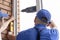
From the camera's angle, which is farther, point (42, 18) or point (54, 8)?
point (54, 8)

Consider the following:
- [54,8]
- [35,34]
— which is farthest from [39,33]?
[54,8]

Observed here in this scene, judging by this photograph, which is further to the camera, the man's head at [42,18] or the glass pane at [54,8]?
the glass pane at [54,8]

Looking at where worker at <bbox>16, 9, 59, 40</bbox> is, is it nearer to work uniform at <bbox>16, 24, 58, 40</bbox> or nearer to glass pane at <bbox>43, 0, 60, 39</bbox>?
work uniform at <bbox>16, 24, 58, 40</bbox>

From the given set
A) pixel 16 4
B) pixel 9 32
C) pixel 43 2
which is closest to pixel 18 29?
pixel 9 32

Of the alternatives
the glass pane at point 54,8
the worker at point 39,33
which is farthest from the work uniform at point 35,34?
the glass pane at point 54,8

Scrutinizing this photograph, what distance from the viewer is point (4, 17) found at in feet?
8.73

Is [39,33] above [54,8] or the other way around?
the other way around

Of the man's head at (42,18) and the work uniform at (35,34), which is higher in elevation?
the man's head at (42,18)

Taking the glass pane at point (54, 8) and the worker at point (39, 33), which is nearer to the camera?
the worker at point (39, 33)

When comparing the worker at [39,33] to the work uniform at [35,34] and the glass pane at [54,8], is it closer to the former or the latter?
the work uniform at [35,34]

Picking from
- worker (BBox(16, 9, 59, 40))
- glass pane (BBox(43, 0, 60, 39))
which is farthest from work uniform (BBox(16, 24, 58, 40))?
glass pane (BBox(43, 0, 60, 39))

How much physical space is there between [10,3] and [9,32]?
467 mm

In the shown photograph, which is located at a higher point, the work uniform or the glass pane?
the glass pane

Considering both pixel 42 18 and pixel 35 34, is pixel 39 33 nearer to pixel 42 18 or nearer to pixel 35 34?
pixel 35 34
